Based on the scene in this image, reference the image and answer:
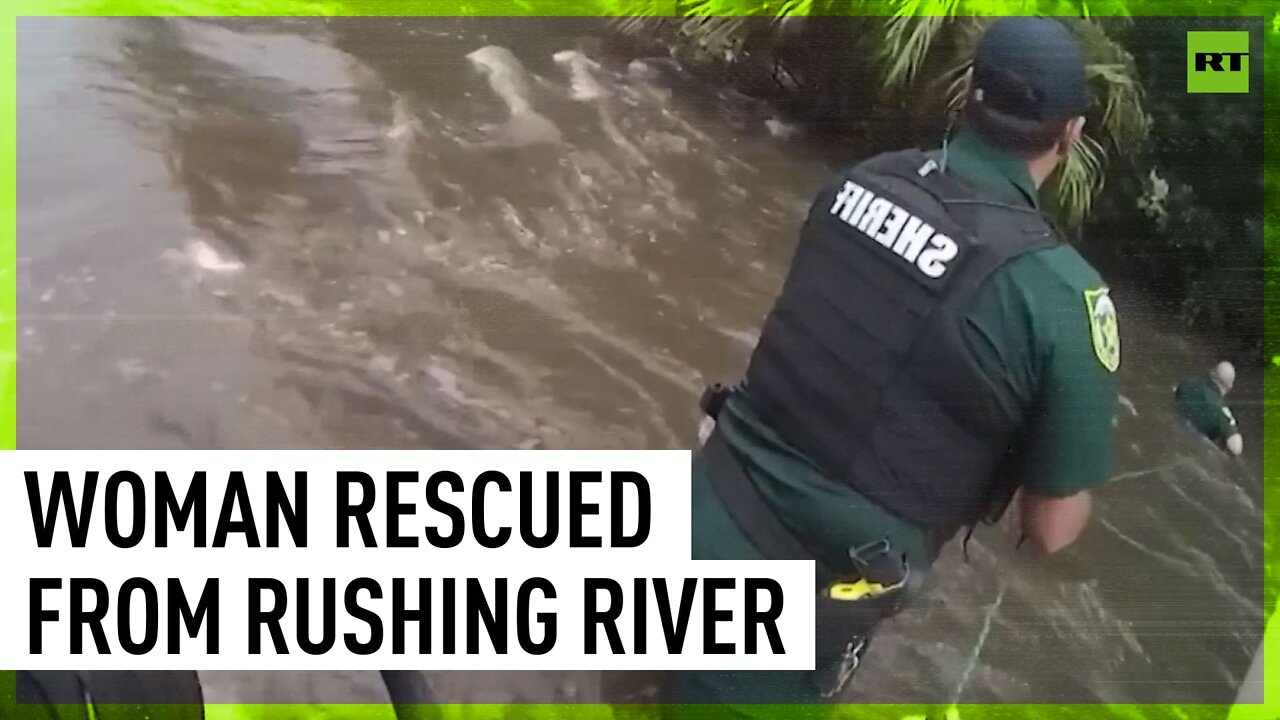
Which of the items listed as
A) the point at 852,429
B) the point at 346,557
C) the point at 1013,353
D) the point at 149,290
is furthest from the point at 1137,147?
the point at 149,290

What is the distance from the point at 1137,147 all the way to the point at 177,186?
96cm

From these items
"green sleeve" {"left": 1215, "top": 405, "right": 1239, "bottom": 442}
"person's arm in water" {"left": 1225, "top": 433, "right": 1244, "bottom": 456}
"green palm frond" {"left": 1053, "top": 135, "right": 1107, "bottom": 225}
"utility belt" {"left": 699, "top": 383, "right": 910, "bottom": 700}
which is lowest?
"utility belt" {"left": 699, "top": 383, "right": 910, "bottom": 700}

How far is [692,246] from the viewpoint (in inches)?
36.4

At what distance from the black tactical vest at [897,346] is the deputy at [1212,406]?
210 mm

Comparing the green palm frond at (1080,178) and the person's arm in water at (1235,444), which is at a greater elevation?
the green palm frond at (1080,178)

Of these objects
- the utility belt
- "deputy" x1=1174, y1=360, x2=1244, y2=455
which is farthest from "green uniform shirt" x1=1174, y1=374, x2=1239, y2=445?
the utility belt

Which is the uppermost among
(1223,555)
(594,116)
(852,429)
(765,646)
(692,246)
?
(594,116)

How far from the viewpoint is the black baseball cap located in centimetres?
87

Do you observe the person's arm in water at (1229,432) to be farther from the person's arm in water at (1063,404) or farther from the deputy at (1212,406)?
the person's arm in water at (1063,404)

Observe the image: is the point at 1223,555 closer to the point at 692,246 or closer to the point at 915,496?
the point at 915,496

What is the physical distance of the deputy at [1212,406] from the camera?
0.93 meters

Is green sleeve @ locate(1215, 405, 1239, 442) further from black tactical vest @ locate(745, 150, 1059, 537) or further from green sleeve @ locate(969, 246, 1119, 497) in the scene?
black tactical vest @ locate(745, 150, 1059, 537)

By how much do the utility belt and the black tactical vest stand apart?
53mm

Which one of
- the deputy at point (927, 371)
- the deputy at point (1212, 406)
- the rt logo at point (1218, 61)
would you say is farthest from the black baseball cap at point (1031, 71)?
the deputy at point (1212, 406)
